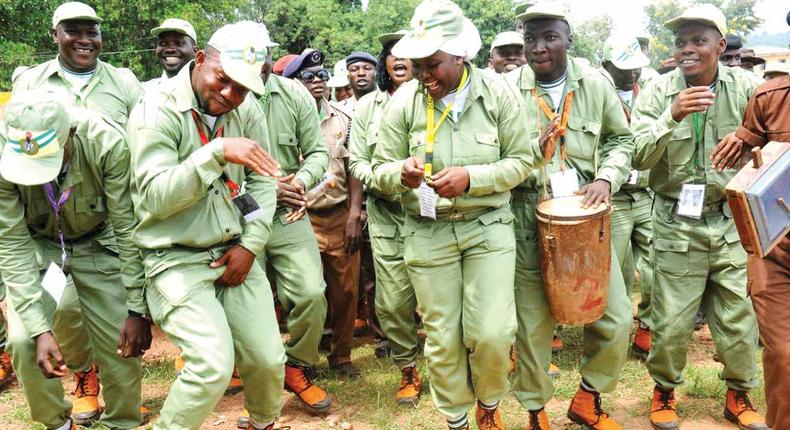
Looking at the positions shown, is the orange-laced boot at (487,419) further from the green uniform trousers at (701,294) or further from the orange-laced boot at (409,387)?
the green uniform trousers at (701,294)

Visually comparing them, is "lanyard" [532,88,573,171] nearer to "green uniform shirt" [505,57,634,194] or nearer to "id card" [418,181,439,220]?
"green uniform shirt" [505,57,634,194]

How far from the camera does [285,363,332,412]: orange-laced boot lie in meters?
5.52

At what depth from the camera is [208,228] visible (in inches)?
163

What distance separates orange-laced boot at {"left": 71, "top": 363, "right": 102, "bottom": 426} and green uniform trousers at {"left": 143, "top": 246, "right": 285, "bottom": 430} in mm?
1661

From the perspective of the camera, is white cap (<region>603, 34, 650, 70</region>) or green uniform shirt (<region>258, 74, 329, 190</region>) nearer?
green uniform shirt (<region>258, 74, 329, 190</region>)

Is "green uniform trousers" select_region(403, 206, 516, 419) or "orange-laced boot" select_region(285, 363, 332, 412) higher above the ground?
"green uniform trousers" select_region(403, 206, 516, 419)

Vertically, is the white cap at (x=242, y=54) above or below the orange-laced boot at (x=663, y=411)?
above

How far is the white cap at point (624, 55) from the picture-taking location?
735 centimetres

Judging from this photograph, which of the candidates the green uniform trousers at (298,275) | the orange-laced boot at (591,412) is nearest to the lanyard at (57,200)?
the green uniform trousers at (298,275)

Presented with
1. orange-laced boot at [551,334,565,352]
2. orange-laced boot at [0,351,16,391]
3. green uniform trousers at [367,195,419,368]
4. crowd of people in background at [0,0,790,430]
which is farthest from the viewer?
orange-laced boot at [551,334,565,352]

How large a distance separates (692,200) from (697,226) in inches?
7.2

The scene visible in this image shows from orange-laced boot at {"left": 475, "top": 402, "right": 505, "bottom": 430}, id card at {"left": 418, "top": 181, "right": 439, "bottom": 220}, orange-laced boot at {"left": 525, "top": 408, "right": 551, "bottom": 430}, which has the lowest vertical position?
orange-laced boot at {"left": 525, "top": 408, "right": 551, "bottom": 430}

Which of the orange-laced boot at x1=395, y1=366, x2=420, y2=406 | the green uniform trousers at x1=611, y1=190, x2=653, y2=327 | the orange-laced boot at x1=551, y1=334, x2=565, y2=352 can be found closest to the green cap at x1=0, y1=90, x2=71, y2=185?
the orange-laced boot at x1=395, y1=366, x2=420, y2=406

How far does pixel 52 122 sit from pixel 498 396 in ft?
9.81
